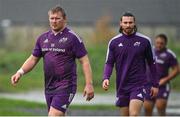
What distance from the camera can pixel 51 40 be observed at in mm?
13188

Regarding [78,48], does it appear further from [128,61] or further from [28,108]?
[28,108]

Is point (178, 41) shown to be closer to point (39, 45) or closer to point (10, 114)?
point (10, 114)

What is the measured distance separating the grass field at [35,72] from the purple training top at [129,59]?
1737cm

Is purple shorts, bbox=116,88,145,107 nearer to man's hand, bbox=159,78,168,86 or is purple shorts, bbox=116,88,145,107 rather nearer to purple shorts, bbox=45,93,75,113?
purple shorts, bbox=45,93,75,113

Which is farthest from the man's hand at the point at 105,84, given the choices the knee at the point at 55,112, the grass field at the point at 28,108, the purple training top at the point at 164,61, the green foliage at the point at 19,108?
the grass field at the point at 28,108

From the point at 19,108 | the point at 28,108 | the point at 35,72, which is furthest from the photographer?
the point at 35,72

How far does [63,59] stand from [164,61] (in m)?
6.10

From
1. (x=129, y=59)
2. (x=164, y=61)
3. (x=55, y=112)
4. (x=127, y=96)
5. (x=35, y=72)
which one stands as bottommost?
(x=35, y=72)

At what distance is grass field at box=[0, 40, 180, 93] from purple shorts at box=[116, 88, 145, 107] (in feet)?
56.8

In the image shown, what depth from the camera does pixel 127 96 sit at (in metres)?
14.4

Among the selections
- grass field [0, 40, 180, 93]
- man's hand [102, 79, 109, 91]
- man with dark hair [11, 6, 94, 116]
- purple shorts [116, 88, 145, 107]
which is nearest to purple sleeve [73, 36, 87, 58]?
man with dark hair [11, 6, 94, 116]

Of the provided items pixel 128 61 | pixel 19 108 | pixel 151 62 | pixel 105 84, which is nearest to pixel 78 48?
pixel 105 84

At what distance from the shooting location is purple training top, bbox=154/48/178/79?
18703 millimetres

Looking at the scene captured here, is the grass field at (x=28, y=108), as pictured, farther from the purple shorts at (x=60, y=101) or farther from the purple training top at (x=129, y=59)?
the purple shorts at (x=60, y=101)
